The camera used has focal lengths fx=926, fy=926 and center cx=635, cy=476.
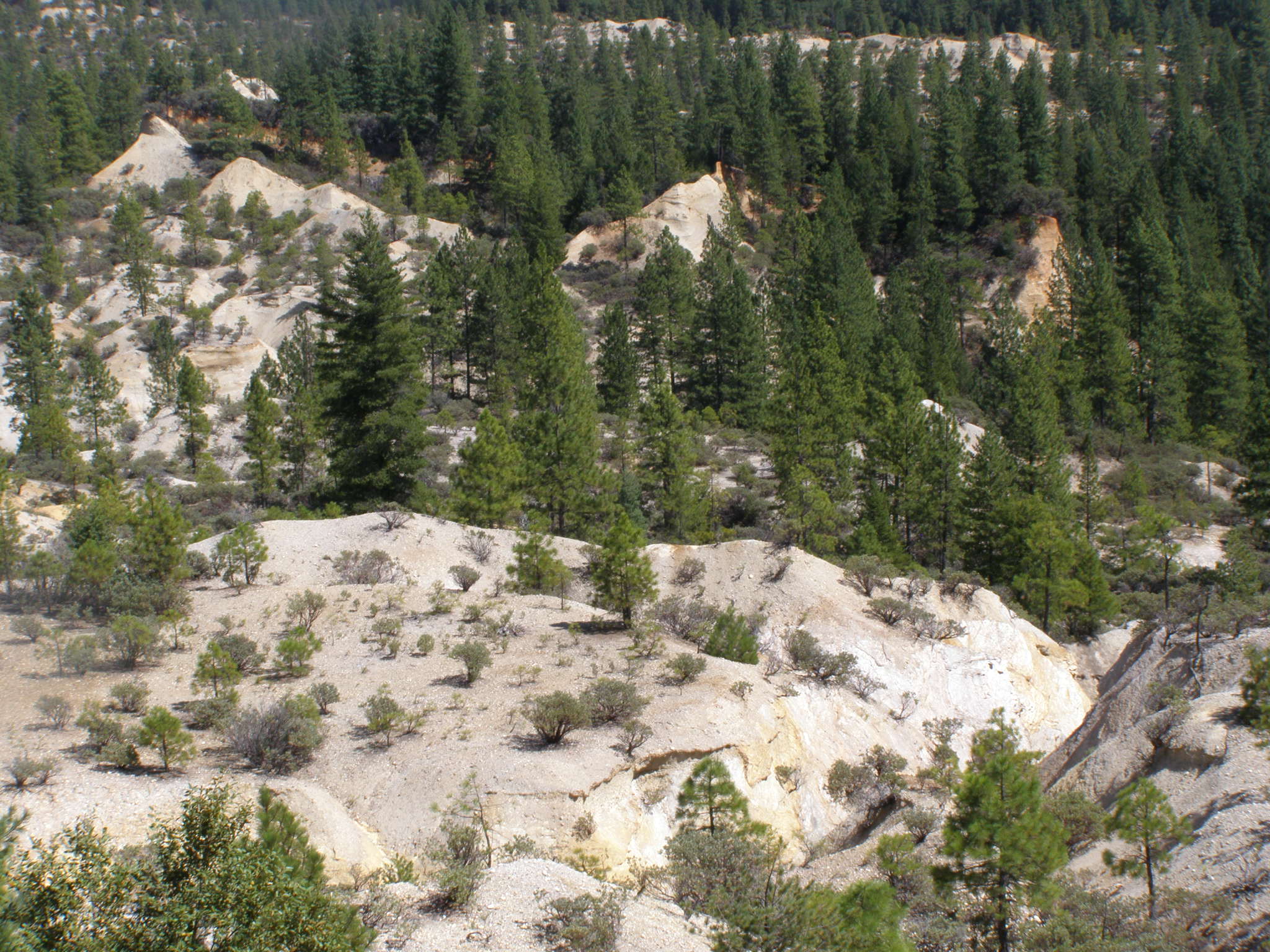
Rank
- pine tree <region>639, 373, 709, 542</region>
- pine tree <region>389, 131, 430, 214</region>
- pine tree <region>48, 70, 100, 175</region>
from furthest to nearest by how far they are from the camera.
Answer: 1. pine tree <region>48, 70, 100, 175</region>
2. pine tree <region>389, 131, 430, 214</region>
3. pine tree <region>639, 373, 709, 542</region>

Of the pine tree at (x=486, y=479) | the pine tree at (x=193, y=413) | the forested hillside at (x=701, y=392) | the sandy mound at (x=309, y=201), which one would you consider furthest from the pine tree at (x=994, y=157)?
the pine tree at (x=193, y=413)

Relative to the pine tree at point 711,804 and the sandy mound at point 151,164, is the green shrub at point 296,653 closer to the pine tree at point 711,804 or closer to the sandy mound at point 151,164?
the pine tree at point 711,804

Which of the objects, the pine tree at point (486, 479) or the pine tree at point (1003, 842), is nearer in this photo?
the pine tree at point (1003, 842)

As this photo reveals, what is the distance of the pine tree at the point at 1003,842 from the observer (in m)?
11.3

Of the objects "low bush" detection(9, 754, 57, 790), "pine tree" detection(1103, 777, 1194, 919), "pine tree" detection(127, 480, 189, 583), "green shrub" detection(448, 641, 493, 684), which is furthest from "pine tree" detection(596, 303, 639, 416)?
"pine tree" detection(1103, 777, 1194, 919)

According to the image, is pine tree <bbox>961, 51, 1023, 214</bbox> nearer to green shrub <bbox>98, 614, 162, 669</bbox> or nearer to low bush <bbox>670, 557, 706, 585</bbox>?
low bush <bbox>670, 557, 706, 585</bbox>

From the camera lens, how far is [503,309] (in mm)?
52000

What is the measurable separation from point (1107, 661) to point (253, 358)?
52.4m

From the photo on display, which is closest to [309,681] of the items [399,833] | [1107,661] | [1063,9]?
[399,833]

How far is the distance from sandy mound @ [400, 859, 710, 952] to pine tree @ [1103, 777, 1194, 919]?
610 cm

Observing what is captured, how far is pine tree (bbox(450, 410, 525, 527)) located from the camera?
99.9 ft

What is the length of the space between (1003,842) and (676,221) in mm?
67406

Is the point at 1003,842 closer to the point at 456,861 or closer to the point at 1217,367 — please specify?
the point at 456,861

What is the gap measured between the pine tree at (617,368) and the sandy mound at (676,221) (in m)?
19.3
